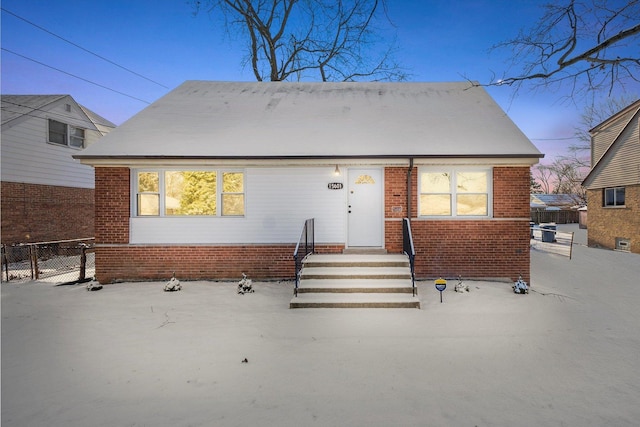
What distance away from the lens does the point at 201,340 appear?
5.16 meters

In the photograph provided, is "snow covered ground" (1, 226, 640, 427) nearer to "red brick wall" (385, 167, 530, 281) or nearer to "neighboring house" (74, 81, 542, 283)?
"red brick wall" (385, 167, 530, 281)

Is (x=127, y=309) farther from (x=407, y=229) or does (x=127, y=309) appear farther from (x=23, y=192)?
(x=23, y=192)

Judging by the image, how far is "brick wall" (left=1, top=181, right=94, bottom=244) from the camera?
13.5 m

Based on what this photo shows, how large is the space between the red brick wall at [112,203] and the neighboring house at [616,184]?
844 inches

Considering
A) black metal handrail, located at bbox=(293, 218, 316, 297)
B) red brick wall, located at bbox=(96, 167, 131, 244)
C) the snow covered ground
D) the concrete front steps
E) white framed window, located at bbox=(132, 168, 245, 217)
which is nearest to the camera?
the snow covered ground

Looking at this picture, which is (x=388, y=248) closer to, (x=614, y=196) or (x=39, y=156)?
(x=614, y=196)

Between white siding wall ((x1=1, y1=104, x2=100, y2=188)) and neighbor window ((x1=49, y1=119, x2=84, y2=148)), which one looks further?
neighbor window ((x1=49, y1=119, x2=84, y2=148))

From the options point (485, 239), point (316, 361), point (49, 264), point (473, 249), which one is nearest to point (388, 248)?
point (473, 249)

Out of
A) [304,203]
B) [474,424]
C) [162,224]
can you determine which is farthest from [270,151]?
[474,424]

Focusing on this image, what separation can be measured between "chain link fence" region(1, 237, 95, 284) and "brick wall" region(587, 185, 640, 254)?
74.2 ft

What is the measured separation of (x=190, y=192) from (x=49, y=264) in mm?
8298

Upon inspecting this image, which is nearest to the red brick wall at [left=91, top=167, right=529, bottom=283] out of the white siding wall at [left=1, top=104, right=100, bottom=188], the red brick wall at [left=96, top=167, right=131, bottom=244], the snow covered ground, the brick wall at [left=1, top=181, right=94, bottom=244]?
the red brick wall at [left=96, top=167, right=131, bottom=244]

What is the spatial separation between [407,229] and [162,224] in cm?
684

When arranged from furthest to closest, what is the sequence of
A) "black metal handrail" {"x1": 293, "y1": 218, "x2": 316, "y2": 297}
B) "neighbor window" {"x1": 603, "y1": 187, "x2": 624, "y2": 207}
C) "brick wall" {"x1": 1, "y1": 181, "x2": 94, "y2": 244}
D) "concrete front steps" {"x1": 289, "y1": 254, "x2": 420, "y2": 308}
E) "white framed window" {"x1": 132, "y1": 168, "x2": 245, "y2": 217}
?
"neighbor window" {"x1": 603, "y1": 187, "x2": 624, "y2": 207}, "brick wall" {"x1": 1, "y1": 181, "x2": 94, "y2": 244}, "white framed window" {"x1": 132, "y1": 168, "x2": 245, "y2": 217}, "black metal handrail" {"x1": 293, "y1": 218, "x2": 316, "y2": 297}, "concrete front steps" {"x1": 289, "y1": 254, "x2": 420, "y2": 308}
